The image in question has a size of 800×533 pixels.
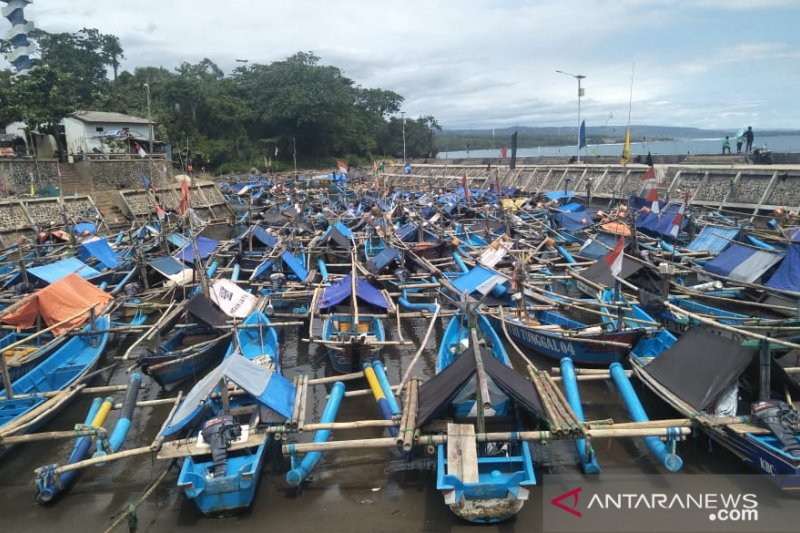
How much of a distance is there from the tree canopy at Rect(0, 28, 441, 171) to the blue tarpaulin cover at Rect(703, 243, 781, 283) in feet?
187

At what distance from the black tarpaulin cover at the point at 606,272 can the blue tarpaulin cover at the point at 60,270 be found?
763 inches

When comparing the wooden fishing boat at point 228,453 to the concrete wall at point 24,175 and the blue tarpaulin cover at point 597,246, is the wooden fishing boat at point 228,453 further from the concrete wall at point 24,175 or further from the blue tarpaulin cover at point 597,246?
the concrete wall at point 24,175

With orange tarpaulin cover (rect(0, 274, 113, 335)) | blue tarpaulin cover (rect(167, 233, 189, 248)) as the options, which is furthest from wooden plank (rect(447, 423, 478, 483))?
blue tarpaulin cover (rect(167, 233, 189, 248))

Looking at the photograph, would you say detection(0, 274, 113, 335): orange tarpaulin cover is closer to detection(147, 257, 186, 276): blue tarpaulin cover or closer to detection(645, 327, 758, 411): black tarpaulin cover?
detection(147, 257, 186, 276): blue tarpaulin cover

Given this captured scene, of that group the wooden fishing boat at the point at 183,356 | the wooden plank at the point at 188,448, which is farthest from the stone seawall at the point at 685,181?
the wooden plank at the point at 188,448

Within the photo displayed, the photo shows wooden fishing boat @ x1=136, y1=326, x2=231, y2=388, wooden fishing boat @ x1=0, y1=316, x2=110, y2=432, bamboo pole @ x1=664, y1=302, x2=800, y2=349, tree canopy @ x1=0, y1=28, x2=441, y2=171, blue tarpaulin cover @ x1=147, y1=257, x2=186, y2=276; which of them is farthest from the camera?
tree canopy @ x1=0, y1=28, x2=441, y2=171

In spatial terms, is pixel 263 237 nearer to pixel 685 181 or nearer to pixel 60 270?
pixel 60 270

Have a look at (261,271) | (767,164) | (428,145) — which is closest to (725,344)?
(261,271)

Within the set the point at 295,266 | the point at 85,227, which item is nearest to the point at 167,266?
the point at 295,266

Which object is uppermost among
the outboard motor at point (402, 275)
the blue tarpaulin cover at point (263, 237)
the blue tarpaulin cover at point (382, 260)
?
the blue tarpaulin cover at point (263, 237)

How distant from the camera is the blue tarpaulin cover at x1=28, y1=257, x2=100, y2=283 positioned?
61.1 feet

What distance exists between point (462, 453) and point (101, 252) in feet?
68.2

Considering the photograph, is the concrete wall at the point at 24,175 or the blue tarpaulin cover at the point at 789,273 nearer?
the blue tarpaulin cover at the point at 789,273

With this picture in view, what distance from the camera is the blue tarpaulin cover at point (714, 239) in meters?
22.0
